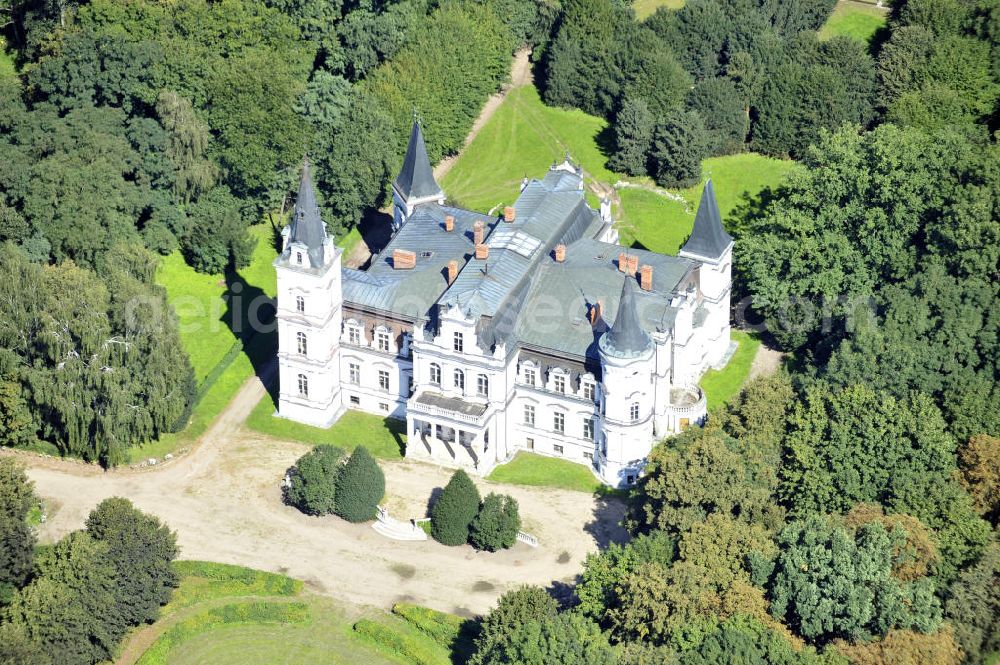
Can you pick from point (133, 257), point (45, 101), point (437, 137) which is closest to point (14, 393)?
point (133, 257)

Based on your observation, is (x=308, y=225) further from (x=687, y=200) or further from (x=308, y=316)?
(x=687, y=200)

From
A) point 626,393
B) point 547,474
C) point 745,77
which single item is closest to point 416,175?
point 547,474

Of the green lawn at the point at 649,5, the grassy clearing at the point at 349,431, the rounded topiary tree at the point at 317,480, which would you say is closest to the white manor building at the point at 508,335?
the grassy clearing at the point at 349,431

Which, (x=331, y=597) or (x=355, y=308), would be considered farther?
(x=355, y=308)

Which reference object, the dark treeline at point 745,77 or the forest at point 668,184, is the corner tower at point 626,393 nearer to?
the forest at point 668,184

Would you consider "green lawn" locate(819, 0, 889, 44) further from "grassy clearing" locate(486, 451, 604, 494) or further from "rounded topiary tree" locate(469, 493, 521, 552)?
"rounded topiary tree" locate(469, 493, 521, 552)

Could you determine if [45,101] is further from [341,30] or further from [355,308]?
[355,308]

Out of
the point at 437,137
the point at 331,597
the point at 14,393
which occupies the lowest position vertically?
the point at 331,597
